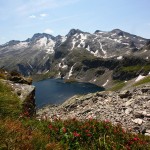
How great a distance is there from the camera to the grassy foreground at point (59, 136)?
10.3m

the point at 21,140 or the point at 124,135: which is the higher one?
the point at 21,140

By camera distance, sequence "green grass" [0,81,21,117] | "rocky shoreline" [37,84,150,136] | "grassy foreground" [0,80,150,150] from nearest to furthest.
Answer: "grassy foreground" [0,80,150,150]
"green grass" [0,81,21,117]
"rocky shoreline" [37,84,150,136]

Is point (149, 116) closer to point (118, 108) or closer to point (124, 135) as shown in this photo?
point (118, 108)

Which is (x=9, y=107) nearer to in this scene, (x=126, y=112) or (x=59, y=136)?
(x=59, y=136)

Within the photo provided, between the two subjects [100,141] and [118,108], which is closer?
[100,141]

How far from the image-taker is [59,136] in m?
13.2

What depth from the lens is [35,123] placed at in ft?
48.9

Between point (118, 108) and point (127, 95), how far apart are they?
576 cm

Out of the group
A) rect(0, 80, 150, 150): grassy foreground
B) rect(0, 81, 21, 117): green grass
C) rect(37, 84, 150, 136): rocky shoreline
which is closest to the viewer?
rect(0, 80, 150, 150): grassy foreground

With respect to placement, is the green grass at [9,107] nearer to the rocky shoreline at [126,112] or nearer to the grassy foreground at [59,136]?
the grassy foreground at [59,136]

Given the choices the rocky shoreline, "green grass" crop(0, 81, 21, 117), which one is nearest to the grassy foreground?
"green grass" crop(0, 81, 21, 117)

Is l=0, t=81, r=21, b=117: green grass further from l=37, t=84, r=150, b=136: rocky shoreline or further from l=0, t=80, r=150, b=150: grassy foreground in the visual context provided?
l=37, t=84, r=150, b=136: rocky shoreline

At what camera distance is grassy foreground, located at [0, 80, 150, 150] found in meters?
10.3

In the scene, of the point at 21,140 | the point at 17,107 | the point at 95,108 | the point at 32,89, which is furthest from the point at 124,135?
the point at 95,108
